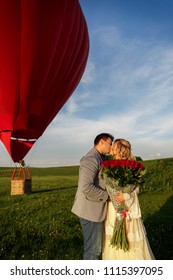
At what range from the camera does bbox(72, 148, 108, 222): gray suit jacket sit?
18.5ft

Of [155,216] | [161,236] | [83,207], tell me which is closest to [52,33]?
[155,216]

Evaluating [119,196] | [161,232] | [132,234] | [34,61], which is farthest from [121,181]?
[34,61]

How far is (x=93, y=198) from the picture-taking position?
18.7 ft

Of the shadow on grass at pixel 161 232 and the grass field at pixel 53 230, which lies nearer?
the grass field at pixel 53 230

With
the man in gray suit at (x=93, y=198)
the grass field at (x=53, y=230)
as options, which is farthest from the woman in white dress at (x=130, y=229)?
the grass field at (x=53, y=230)

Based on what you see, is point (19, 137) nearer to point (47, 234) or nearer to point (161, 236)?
point (47, 234)

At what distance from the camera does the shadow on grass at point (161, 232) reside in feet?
26.4

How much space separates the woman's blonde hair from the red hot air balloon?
9707mm

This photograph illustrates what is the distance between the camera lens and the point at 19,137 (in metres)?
16.0

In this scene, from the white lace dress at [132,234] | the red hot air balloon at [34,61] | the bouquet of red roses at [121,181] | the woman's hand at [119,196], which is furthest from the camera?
the red hot air balloon at [34,61]

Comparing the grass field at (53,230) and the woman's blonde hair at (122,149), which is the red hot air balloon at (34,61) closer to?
the grass field at (53,230)

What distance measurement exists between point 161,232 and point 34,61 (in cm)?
873

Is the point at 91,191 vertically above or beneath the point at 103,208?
above

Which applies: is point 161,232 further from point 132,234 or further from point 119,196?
point 119,196
